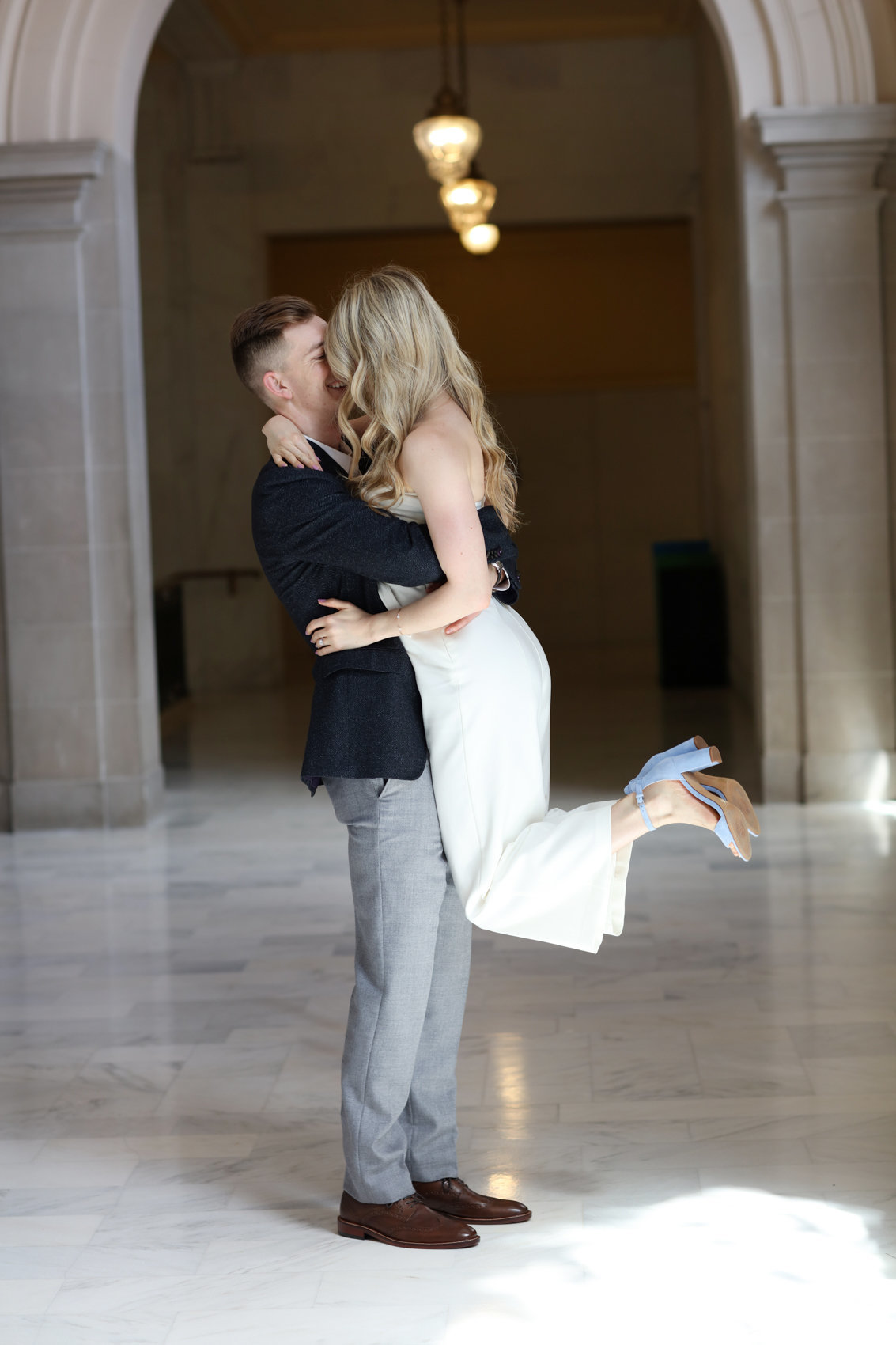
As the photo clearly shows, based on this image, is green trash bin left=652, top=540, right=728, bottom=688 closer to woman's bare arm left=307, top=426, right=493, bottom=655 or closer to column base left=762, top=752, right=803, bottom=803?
column base left=762, top=752, right=803, bottom=803

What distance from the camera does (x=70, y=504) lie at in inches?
300

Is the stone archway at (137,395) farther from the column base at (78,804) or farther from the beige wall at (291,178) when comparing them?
the beige wall at (291,178)

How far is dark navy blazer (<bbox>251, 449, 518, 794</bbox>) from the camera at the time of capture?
8.98ft

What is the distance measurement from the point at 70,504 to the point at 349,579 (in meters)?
5.11

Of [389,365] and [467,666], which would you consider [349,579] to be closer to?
[467,666]

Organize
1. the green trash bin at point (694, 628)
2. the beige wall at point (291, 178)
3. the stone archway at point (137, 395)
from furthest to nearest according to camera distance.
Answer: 1. the beige wall at point (291, 178)
2. the green trash bin at point (694, 628)
3. the stone archway at point (137, 395)

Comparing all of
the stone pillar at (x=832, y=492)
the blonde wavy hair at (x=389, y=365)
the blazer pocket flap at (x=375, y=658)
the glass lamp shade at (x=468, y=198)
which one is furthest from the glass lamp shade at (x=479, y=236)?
the blazer pocket flap at (x=375, y=658)

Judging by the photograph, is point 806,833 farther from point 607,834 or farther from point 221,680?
point 221,680

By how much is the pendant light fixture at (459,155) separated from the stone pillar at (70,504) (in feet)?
9.13

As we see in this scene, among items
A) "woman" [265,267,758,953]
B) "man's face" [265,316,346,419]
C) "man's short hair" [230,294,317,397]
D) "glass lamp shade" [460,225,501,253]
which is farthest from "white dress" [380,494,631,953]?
"glass lamp shade" [460,225,501,253]

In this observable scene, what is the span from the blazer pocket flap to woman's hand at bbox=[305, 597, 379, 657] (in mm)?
19

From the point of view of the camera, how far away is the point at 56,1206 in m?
3.24

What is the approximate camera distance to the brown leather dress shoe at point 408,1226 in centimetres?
294

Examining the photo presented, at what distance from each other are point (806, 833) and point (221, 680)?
8.39 metres
